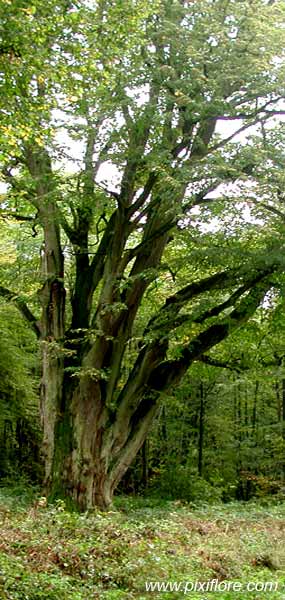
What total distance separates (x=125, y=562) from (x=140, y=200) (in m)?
7.33

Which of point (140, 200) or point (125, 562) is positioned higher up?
point (140, 200)

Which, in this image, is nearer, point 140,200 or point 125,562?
point 125,562

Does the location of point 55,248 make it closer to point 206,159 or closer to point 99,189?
point 99,189

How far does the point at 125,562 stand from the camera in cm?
679

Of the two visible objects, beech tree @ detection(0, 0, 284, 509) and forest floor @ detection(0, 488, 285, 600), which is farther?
beech tree @ detection(0, 0, 284, 509)

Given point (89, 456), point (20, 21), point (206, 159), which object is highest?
point (206, 159)

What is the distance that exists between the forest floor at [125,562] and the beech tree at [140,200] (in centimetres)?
306

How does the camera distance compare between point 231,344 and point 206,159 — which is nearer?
point 206,159

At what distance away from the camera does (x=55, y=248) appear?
12664mm

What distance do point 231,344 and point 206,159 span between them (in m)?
5.88

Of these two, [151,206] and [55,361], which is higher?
[151,206]

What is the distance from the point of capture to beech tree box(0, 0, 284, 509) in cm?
1030

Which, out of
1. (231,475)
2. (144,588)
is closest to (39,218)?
(144,588)

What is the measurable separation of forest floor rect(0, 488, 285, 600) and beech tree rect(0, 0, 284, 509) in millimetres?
3060
